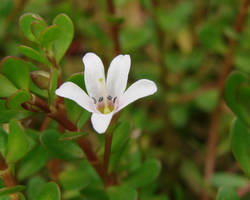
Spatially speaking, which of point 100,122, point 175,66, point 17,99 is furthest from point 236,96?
point 175,66

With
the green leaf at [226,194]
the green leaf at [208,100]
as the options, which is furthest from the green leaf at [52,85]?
the green leaf at [208,100]

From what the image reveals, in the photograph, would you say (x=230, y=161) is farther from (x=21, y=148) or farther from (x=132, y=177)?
(x=21, y=148)

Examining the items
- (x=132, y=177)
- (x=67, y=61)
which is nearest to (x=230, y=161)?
(x=132, y=177)

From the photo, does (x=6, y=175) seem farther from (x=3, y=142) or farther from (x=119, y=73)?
(x=119, y=73)

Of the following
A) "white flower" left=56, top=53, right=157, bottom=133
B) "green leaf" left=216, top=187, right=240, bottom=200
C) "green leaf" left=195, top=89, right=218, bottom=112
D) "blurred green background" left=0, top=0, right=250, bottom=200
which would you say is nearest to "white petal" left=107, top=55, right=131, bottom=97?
"white flower" left=56, top=53, right=157, bottom=133

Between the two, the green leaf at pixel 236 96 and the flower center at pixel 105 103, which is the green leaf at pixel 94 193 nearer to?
the flower center at pixel 105 103


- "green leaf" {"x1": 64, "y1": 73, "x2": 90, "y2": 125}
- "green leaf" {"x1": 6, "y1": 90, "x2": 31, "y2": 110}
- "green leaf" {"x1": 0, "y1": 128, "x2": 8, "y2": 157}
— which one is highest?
"green leaf" {"x1": 6, "y1": 90, "x2": 31, "y2": 110}

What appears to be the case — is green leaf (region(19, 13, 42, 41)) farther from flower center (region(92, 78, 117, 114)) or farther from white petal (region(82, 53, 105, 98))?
flower center (region(92, 78, 117, 114))
